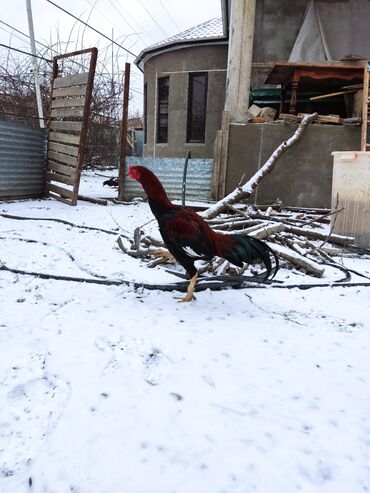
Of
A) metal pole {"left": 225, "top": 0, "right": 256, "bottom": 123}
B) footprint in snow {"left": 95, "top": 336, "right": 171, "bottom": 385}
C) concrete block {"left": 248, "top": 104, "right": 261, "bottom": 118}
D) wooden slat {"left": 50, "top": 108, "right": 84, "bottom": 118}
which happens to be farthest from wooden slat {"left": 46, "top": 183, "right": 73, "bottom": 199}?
footprint in snow {"left": 95, "top": 336, "right": 171, "bottom": 385}

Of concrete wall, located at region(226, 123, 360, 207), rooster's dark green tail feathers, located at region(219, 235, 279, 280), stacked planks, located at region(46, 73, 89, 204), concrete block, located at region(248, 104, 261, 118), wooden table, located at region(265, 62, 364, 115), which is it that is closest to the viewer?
rooster's dark green tail feathers, located at region(219, 235, 279, 280)

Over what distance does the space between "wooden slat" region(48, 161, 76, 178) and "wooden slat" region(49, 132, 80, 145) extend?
514 millimetres

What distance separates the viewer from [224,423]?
5.28 ft

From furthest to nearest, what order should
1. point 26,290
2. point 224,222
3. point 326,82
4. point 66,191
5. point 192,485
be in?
point 326,82
point 66,191
point 224,222
point 26,290
point 192,485

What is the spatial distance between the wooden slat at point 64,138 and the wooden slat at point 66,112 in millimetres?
394

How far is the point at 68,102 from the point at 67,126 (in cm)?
50

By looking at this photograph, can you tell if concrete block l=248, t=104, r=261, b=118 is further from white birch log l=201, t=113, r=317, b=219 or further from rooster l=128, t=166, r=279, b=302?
rooster l=128, t=166, r=279, b=302

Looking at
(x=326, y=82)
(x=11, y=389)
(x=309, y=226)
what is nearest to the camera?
(x=11, y=389)

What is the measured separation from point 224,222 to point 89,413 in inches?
154

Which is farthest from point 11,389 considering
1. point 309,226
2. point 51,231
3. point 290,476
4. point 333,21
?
point 333,21

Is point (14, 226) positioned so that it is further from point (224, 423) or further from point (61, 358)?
point (224, 423)

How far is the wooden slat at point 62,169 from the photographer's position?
7867mm

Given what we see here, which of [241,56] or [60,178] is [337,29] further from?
[60,178]

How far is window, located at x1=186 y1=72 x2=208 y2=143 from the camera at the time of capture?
13617 mm
